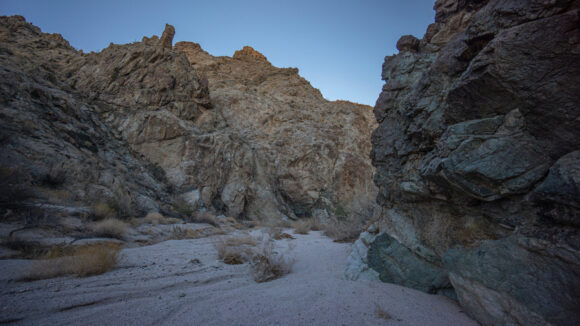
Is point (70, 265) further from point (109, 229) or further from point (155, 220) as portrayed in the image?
point (155, 220)

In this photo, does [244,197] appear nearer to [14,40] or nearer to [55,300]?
[55,300]

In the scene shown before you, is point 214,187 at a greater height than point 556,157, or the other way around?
point 556,157

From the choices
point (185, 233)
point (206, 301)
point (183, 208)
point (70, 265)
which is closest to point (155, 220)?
point (185, 233)

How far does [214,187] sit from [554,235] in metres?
13.0

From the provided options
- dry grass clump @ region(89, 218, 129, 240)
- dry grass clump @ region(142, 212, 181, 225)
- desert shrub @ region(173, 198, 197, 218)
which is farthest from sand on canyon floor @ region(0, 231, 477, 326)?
desert shrub @ region(173, 198, 197, 218)

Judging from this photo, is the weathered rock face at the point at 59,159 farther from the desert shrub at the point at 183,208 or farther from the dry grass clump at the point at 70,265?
the dry grass clump at the point at 70,265

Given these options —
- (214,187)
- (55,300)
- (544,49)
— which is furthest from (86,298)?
(214,187)

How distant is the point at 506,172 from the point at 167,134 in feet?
47.2

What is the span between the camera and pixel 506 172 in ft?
5.61

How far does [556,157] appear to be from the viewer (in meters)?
1.56

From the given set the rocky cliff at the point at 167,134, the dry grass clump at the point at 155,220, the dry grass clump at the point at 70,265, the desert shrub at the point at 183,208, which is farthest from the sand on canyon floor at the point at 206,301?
the desert shrub at the point at 183,208

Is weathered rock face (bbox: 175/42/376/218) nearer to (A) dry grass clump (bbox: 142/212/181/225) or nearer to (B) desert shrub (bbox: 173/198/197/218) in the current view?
(B) desert shrub (bbox: 173/198/197/218)

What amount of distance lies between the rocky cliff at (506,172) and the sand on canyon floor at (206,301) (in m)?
0.50

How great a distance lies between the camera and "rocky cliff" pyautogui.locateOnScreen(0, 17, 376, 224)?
23.3ft
